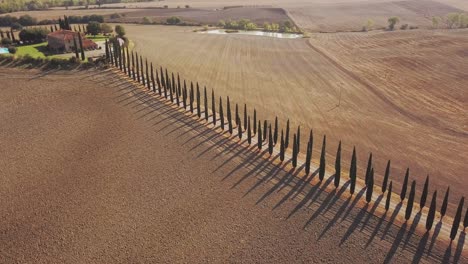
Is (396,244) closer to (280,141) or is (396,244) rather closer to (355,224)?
(355,224)

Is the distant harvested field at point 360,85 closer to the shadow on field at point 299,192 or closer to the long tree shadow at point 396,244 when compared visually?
the shadow on field at point 299,192

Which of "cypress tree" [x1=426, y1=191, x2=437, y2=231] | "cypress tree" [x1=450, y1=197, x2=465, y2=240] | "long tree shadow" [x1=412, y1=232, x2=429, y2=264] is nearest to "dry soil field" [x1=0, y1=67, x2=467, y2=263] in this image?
"long tree shadow" [x1=412, y1=232, x2=429, y2=264]

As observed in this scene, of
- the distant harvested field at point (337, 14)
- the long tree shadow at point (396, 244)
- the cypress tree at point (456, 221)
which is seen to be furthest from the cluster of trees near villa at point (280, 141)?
the distant harvested field at point (337, 14)

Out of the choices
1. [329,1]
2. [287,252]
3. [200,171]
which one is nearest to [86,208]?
[200,171]

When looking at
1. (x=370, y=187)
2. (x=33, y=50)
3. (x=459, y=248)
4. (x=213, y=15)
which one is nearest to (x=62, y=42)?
(x=33, y=50)

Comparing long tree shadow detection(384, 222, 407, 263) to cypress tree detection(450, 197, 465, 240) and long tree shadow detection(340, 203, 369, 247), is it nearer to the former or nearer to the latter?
long tree shadow detection(340, 203, 369, 247)

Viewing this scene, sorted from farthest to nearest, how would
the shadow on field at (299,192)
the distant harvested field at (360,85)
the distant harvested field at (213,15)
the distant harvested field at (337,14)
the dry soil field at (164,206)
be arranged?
the distant harvested field at (213,15), the distant harvested field at (337,14), the distant harvested field at (360,85), the shadow on field at (299,192), the dry soil field at (164,206)
